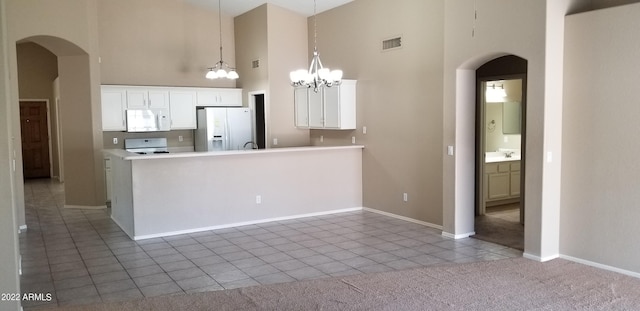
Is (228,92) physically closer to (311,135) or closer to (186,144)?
(186,144)

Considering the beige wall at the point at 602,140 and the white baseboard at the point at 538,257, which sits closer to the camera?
the beige wall at the point at 602,140

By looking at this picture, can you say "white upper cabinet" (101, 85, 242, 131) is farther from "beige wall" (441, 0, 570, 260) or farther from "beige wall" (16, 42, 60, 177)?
"beige wall" (441, 0, 570, 260)

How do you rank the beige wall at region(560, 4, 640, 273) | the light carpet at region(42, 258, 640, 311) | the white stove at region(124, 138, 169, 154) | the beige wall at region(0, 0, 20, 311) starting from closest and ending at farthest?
1. the beige wall at region(0, 0, 20, 311)
2. the light carpet at region(42, 258, 640, 311)
3. the beige wall at region(560, 4, 640, 273)
4. the white stove at region(124, 138, 169, 154)

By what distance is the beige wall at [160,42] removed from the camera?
8.94 metres

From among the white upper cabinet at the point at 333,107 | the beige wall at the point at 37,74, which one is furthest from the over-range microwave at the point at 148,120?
the beige wall at the point at 37,74

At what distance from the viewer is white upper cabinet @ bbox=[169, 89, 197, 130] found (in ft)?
30.6

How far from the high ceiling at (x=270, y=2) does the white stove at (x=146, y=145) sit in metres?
2.76

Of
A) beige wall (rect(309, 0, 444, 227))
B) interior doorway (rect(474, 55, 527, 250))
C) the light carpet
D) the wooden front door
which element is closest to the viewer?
the light carpet

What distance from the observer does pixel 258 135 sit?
9.77 m

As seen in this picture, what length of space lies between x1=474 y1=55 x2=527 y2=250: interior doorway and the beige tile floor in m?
1.08

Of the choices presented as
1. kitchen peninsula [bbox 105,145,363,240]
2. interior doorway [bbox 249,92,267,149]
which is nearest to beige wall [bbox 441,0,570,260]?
kitchen peninsula [bbox 105,145,363,240]

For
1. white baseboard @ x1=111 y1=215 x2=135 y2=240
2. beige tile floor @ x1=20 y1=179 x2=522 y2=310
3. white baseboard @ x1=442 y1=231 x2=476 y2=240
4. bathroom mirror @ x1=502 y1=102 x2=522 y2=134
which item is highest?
bathroom mirror @ x1=502 y1=102 x2=522 y2=134

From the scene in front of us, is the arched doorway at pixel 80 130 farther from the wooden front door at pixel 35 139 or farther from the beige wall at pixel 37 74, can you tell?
the wooden front door at pixel 35 139

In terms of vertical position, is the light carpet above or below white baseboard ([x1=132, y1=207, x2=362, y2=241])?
below
